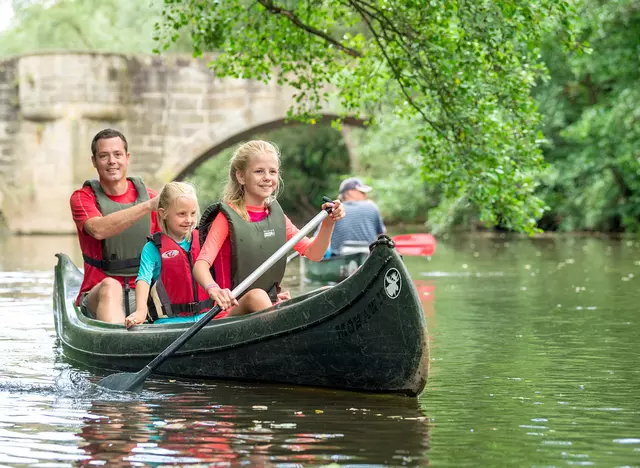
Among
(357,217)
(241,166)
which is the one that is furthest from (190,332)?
(357,217)

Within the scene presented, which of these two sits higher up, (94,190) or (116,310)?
(94,190)

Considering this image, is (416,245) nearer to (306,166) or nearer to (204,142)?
(204,142)

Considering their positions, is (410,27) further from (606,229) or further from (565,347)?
(606,229)

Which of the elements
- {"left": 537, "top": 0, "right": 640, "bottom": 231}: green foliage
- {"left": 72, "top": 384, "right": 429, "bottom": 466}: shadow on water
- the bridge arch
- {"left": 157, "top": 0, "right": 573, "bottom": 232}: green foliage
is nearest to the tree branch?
{"left": 157, "top": 0, "right": 573, "bottom": 232}: green foliage

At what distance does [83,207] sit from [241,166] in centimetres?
133

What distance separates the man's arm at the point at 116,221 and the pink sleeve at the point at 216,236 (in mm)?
595

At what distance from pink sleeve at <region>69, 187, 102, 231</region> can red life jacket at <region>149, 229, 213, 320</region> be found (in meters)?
0.67

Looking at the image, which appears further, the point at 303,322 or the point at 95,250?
the point at 95,250

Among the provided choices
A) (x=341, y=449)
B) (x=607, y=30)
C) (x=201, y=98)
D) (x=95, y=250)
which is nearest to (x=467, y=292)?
(x=95, y=250)

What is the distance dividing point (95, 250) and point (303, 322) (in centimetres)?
184

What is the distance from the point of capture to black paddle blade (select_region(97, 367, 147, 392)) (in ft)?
17.6

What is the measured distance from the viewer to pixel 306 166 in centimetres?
3738

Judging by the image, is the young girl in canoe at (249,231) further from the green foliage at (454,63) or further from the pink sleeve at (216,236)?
the green foliage at (454,63)

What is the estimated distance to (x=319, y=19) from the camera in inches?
390
